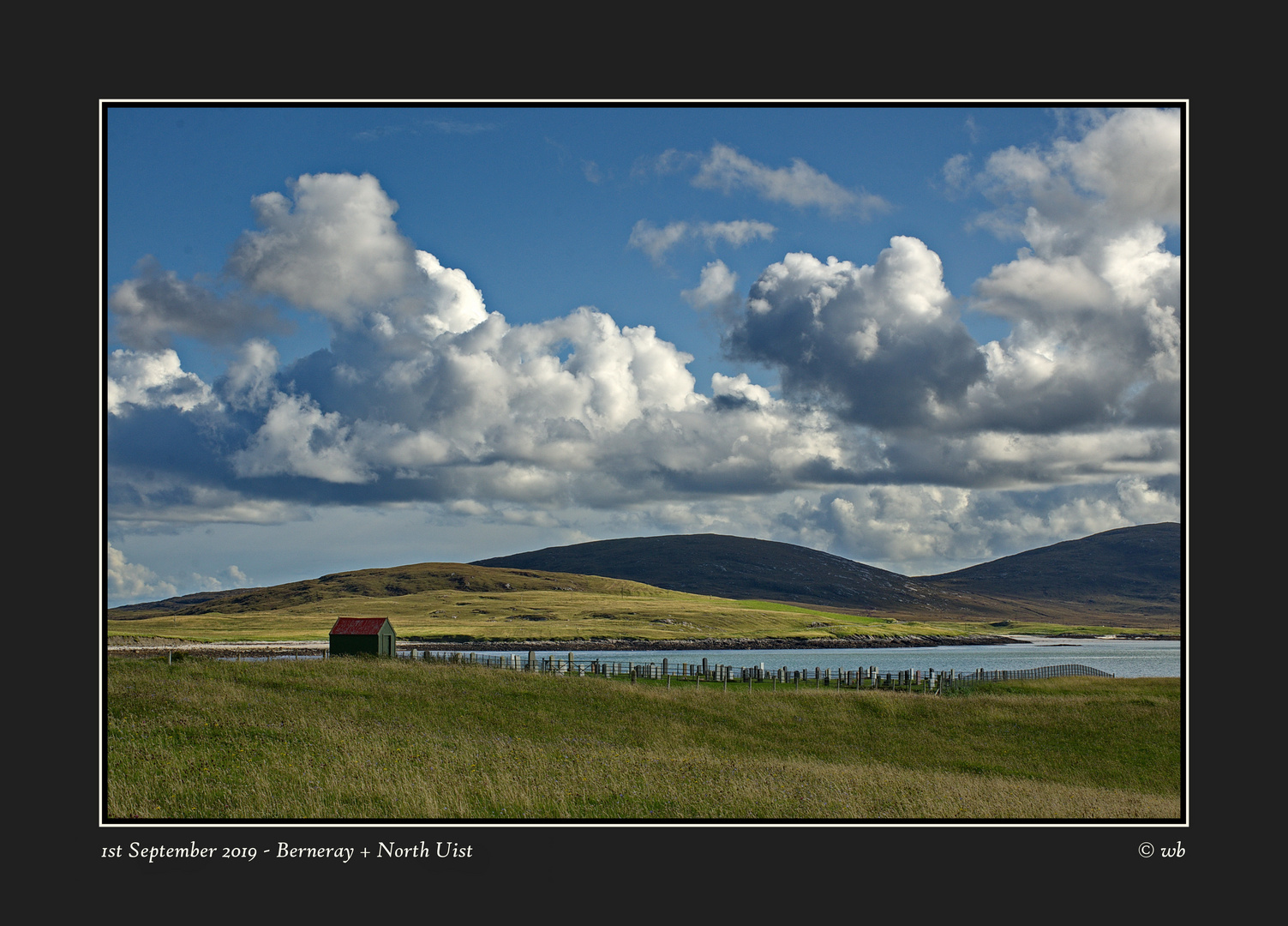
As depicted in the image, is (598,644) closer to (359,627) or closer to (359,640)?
(359,627)

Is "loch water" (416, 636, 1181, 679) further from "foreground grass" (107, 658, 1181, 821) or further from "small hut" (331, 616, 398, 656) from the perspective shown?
"foreground grass" (107, 658, 1181, 821)

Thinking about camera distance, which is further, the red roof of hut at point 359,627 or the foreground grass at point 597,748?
the red roof of hut at point 359,627

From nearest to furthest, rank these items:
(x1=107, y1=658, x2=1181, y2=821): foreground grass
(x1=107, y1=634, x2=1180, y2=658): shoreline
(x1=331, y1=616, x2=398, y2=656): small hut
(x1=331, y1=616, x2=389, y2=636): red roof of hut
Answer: (x1=107, y1=658, x2=1181, y2=821): foreground grass
(x1=331, y1=616, x2=398, y2=656): small hut
(x1=331, y1=616, x2=389, y2=636): red roof of hut
(x1=107, y1=634, x2=1180, y2=658): shoreline

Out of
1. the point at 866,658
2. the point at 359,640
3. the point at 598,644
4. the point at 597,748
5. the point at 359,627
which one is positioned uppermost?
the point at 597,748

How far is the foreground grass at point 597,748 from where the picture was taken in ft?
57.1

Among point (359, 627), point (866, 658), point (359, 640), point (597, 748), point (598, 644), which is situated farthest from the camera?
point (598, 644)

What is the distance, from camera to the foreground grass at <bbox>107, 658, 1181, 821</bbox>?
17391 millimetres

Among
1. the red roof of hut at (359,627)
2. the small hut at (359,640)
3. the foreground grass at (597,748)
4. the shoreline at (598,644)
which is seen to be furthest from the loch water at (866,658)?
the foreground grass at (597,748)

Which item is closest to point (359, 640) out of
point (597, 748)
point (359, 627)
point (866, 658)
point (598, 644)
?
point (359, 627)

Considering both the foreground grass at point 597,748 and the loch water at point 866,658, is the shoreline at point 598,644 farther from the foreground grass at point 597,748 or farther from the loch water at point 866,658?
the foreground grass at point 597,748

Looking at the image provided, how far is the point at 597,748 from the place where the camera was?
1012 inches

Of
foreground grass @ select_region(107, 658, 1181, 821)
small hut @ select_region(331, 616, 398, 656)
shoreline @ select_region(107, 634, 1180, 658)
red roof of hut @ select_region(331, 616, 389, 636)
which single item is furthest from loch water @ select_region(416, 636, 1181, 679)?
foreground grass @ select_region(107, 658, 1181, 821)

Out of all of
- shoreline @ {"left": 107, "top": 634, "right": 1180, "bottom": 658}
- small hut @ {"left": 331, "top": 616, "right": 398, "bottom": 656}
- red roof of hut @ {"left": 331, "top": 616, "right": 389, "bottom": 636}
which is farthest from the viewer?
shoreline @ {"left": 107, "top": 634, "right": 1180, "bottom": 658}

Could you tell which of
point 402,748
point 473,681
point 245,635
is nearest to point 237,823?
point 402,748
